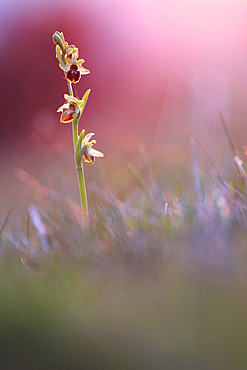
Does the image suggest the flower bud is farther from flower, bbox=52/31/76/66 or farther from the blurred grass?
the blurred grass

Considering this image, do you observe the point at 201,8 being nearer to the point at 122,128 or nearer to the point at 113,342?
the point at 122,128

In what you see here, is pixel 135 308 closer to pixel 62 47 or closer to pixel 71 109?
pixel 71 109

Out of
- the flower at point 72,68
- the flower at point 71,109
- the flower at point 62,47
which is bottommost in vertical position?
the flower at point 71,109

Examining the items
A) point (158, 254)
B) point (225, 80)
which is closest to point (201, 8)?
point (225, 80)

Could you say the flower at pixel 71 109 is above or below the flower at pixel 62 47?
below

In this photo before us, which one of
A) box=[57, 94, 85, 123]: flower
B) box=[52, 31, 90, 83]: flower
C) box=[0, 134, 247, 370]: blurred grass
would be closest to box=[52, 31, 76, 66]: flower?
box=[52, 31, 90, 83]: flower

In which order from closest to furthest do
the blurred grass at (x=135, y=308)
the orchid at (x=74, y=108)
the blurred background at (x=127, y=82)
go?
the blurred grass at (x=135, y=308), the orchid at (x=74, y=108), the blurred background at (x=127, y=82)

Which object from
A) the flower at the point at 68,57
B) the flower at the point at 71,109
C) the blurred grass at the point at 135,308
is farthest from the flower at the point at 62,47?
the blurred grass at the point at 135,308

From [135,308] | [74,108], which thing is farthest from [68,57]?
[135,308]

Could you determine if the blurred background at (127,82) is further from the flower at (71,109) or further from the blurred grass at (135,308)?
the blurred grass at (135,308)
